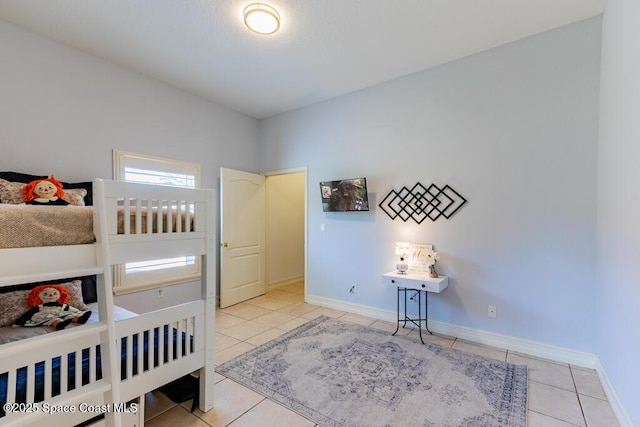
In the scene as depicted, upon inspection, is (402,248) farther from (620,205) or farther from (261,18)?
(261,18)

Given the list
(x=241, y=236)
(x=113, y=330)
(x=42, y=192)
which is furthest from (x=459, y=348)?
(x=42, y=192)

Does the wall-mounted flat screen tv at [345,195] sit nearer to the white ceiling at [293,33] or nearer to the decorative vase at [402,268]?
the decorative vase at [402,268]

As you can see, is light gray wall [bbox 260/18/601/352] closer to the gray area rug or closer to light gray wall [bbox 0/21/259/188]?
the gray area rug

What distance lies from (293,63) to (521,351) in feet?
13.0

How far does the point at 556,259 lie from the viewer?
2.73m

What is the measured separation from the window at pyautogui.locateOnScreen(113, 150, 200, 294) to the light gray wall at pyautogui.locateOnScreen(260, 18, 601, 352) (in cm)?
222

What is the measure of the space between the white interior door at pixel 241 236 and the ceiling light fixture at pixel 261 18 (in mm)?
2211

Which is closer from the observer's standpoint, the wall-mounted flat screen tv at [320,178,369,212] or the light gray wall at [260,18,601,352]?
the light gray wall at [260,18,601,352]

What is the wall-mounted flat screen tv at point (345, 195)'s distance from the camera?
3.86 m

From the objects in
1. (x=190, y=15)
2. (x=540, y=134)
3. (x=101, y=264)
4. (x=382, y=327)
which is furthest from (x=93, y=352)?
(x=540, y=134)

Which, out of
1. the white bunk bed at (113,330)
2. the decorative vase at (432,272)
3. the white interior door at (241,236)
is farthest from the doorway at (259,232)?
the white bunk bed at (113,330)

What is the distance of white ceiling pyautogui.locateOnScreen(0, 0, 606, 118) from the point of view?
2438 millimetres

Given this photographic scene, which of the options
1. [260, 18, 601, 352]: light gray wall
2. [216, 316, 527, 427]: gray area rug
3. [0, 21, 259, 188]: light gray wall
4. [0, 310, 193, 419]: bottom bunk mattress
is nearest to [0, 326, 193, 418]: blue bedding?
[0, 310, 193, 419]: bottom bunk mattress

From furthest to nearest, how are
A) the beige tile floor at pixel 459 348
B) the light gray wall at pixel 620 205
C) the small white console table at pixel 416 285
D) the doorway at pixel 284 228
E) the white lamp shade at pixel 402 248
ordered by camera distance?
the doorway at pixel 284 228 → the white lamp shade at pixel 402 248 → the small white console table at pixel 416 285 → the beige tile floor at pixel 459 348 → the light gray wall at pixel 620 205
